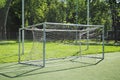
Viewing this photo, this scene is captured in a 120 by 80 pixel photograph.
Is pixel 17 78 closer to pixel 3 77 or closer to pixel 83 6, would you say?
pixel 3 77

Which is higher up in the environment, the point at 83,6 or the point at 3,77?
the point at 83,6

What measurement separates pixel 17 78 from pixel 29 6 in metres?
39.7

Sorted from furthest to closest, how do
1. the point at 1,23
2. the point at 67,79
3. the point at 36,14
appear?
the point at 36,14 < the point at 1,23 < the point at 67,79

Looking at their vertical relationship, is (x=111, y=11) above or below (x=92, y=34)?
above

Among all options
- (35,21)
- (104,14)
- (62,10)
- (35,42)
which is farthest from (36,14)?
(35,42)

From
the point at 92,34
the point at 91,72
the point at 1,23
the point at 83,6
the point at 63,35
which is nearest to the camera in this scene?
the point at 91,72

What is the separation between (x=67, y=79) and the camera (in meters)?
9.88

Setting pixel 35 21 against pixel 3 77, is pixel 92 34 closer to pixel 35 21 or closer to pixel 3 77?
pixel 3 77

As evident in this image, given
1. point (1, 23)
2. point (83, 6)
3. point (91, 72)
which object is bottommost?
point (91, 72)

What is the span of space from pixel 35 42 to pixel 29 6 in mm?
32878

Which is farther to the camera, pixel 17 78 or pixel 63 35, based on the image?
pixel 63 35

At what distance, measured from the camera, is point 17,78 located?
32.8 feet

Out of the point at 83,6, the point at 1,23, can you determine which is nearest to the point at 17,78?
the point at 1,23

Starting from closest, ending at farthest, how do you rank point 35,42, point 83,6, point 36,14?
point 35,42, point 83,6, point 36,14
